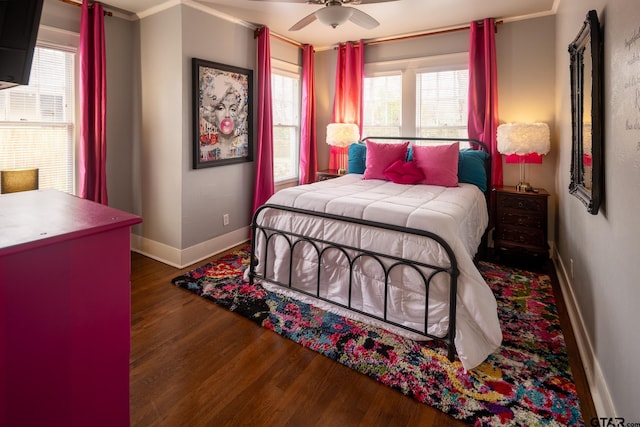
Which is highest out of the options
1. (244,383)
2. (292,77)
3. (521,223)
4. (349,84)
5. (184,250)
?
(292,77)

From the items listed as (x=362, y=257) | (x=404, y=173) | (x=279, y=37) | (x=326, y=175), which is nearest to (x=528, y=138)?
(x=404, y=173)

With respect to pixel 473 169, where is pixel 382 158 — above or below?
above

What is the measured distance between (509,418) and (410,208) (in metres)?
1.25

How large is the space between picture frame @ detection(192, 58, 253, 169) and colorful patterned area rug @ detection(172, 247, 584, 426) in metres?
1.41

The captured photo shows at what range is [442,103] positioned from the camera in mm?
4324

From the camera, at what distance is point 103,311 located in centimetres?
112

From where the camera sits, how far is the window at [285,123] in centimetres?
481

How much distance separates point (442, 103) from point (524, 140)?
1.17 meters

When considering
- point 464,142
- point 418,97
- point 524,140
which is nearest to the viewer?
point 524,140

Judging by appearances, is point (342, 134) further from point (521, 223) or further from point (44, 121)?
point (44, 121)

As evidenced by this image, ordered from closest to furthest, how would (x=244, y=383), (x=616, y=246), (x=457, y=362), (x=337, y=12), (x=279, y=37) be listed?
(x=616, y=246) < (x=244, y=383) < (x=457, y=362) < (x=337, y=12) < (x=279, y=37)

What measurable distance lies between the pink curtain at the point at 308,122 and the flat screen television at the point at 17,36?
4.00 m

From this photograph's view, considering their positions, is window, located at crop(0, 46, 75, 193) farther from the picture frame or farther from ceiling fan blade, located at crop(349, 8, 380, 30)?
ceiling fan blade, located at crop(349, 8, 380, 30)

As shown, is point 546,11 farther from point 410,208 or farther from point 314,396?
point 314,396
